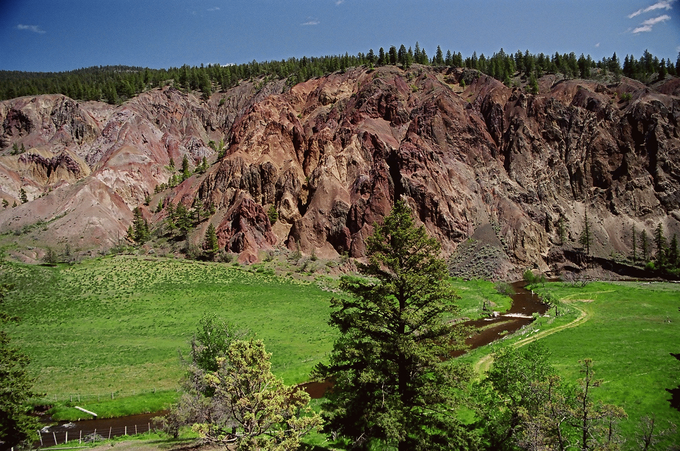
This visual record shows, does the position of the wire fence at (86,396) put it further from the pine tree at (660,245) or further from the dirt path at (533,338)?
the pine tree at (660,245)

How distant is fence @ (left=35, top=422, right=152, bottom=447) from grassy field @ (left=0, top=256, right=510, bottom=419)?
95.5 inches

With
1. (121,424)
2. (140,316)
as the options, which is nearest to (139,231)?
(140,316)

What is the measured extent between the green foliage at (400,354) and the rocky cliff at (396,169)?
217 feet

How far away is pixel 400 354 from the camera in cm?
1662

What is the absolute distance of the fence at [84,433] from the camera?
1018 inches

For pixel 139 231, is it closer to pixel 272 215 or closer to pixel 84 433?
pixel 272 215

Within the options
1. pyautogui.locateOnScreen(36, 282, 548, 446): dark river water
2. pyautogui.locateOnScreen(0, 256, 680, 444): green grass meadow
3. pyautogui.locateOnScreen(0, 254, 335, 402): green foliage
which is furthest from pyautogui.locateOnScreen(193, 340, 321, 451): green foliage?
pyautogui.locateOnScreen(0, 254, 335, 402): green foliage

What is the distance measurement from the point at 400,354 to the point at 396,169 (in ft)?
276

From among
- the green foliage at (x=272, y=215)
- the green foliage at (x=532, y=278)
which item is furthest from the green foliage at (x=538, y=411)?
the green foliage at (x=272, y=215)

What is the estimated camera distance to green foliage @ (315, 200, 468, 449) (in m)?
15.8

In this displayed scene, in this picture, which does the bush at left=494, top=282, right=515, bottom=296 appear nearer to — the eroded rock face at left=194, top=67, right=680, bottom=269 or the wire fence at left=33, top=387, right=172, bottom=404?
the eroded rock face at left=194, top=67, right=680, bottom=269

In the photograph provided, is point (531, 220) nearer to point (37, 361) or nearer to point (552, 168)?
point (552, 168)

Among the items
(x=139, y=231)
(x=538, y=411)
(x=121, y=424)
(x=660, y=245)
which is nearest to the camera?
(x=538, y=411)

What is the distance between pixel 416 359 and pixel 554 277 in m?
84.7
